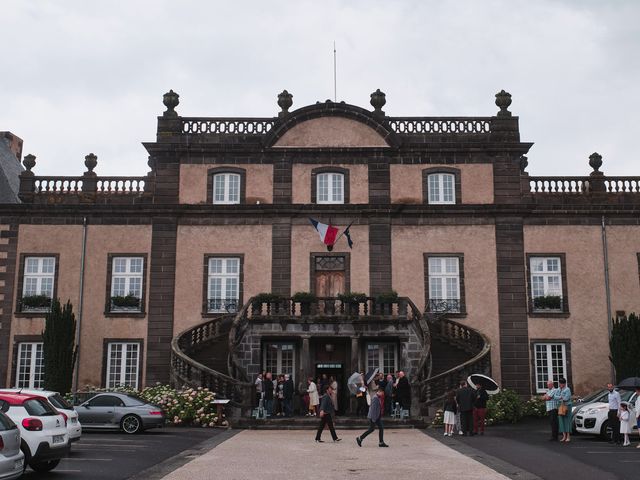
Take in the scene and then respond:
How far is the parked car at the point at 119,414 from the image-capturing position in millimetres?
23094

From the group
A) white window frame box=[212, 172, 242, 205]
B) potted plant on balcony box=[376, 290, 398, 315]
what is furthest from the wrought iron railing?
potted plant on balcony box=[376, 290, 398, 315]

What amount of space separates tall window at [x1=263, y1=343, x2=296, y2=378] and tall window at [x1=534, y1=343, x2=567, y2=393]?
10071mm

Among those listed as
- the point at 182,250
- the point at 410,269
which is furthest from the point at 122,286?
the point at 410,269

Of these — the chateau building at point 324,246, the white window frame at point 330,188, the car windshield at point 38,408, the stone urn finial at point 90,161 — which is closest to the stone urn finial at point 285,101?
the chateau building at point 324,246

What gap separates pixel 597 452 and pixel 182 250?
63.3 ft

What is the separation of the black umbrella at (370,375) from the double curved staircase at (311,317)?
5.11 feet

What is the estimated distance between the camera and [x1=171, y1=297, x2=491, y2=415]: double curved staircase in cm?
2733

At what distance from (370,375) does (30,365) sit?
14.1 metres

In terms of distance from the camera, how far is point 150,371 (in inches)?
1248

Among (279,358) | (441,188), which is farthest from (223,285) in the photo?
(441,188)

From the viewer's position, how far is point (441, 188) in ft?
110

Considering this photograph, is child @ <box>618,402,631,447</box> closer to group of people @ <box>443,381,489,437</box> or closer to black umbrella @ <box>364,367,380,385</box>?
group of people @ <box>443,381,489,437</box>

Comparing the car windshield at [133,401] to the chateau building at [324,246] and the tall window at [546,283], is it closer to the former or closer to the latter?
the chateau building at [324,246]

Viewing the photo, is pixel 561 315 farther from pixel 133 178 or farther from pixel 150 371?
pixel 133 178
